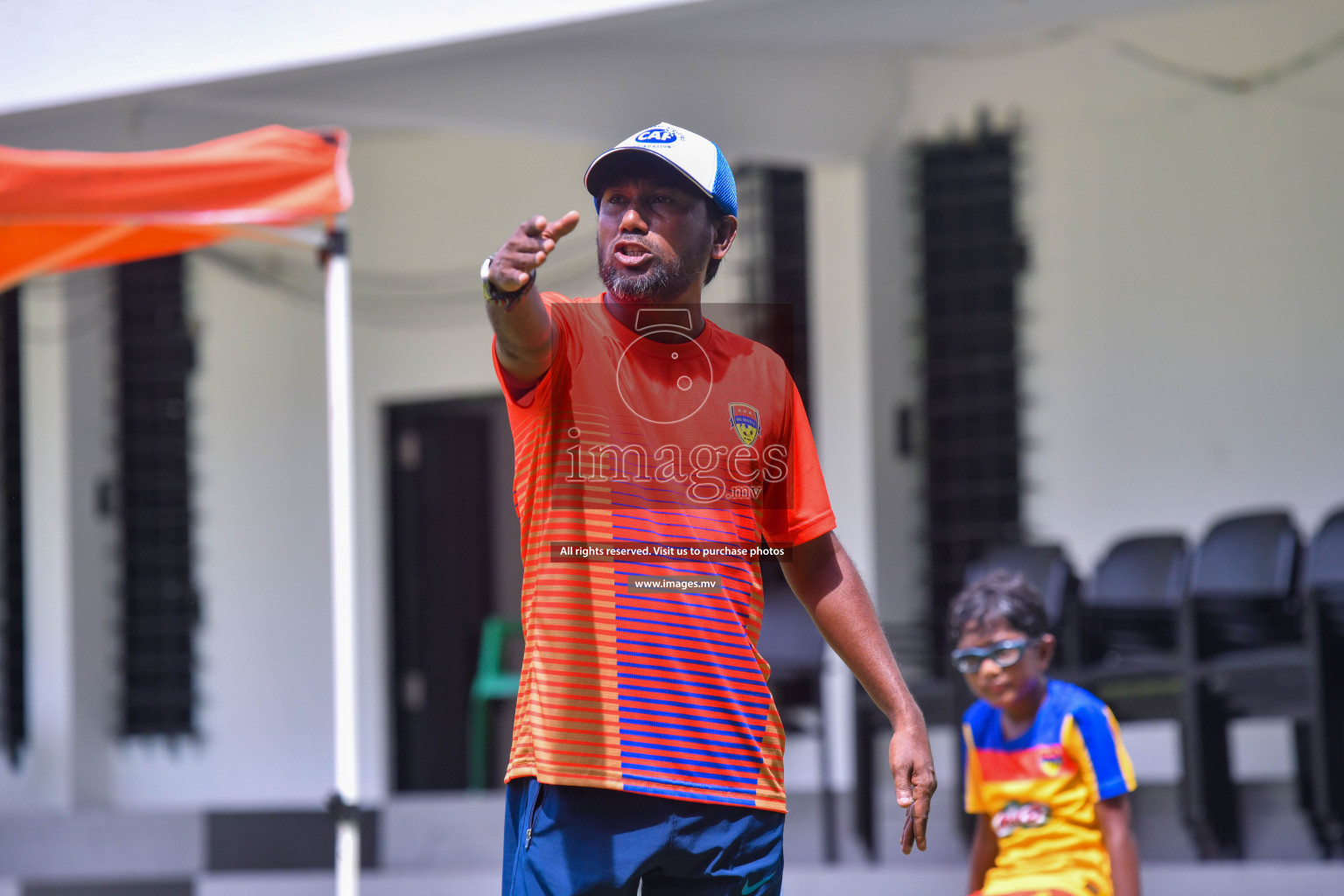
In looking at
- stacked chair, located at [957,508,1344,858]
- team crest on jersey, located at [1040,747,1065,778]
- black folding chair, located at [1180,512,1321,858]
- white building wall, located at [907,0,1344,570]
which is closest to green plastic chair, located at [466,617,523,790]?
white building wall, located at [907,0,1344,570]

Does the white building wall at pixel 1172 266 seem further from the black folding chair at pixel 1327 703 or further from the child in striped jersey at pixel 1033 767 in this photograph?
the child in striped jersey at pixel 1033 767

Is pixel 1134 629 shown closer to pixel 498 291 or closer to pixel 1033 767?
pixel 1033 767

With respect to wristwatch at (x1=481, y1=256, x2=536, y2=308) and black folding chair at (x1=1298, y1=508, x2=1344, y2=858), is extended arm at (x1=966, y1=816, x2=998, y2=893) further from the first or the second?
wristwatch at (x1=481, y1=256, x2=536, y2=308)

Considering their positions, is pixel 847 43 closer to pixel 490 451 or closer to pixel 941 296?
pixel 941 296

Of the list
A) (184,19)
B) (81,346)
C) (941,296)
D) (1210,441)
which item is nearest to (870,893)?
(1210,441)

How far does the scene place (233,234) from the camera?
389 cm

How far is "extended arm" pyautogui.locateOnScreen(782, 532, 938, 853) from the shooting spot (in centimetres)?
A: 195

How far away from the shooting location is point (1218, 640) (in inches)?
191

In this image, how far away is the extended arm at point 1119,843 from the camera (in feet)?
9.49

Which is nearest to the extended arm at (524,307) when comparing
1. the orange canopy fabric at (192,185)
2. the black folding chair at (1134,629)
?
the orange canopy fabric at (192,185)

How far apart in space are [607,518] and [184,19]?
3.70 metres

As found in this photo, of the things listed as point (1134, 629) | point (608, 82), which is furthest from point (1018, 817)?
point (608, 82)

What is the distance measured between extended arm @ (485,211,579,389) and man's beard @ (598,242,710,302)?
0.38 feet

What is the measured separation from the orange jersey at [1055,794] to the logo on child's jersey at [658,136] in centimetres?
169
